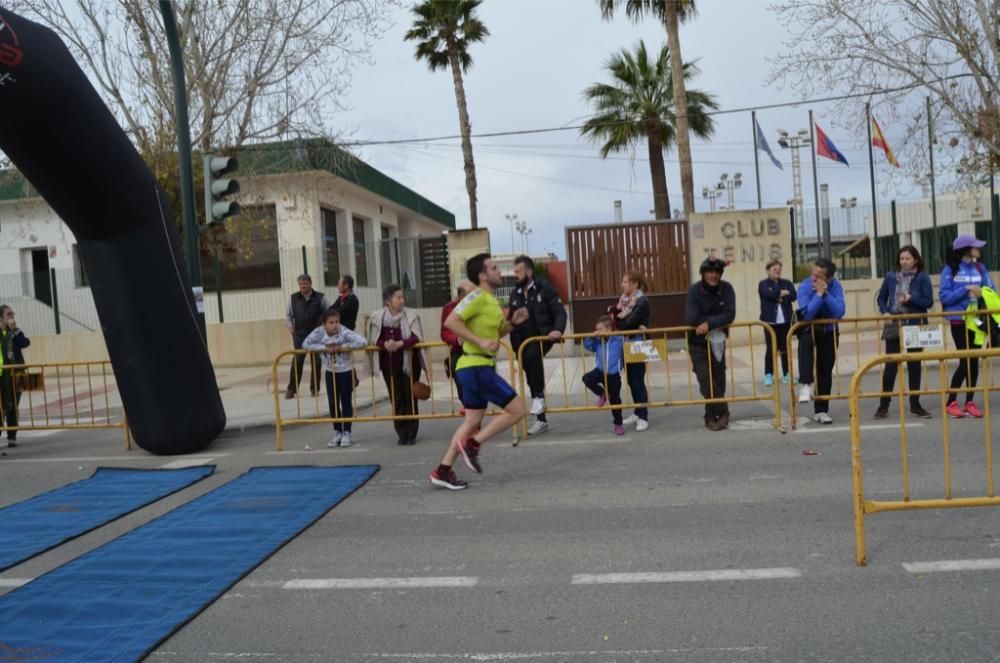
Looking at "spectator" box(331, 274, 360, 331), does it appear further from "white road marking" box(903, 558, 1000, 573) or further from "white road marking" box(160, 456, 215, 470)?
"white road marking" box(903, 558, 1000, 573)

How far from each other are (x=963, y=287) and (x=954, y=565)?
5681 mm

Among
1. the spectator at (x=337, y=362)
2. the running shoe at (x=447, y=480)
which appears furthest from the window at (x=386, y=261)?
the running shoe at (x=447, y=480)

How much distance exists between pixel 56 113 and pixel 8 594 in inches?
183

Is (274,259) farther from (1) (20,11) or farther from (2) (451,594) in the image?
(2) (451,594)

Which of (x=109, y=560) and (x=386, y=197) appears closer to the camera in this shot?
(x=109, y=560)

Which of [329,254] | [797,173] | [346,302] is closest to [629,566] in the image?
[346,302]

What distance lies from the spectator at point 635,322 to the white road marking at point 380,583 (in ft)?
17.2

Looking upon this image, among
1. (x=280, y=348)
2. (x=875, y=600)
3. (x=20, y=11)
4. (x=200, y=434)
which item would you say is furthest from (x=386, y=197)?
(x=875, y=600)

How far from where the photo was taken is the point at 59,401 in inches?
570

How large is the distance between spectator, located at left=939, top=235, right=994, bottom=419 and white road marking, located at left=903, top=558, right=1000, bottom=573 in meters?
4.99

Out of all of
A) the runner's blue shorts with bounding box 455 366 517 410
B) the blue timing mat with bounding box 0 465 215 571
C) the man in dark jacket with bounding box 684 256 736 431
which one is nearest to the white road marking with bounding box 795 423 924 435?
the man in dark jacket with bounding box 684 256 736 431

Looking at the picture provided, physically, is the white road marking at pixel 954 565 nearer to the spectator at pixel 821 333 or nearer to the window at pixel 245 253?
the spectator at pixel 821 333

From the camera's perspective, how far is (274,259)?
26.1 m

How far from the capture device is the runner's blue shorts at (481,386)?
7.81 metres
